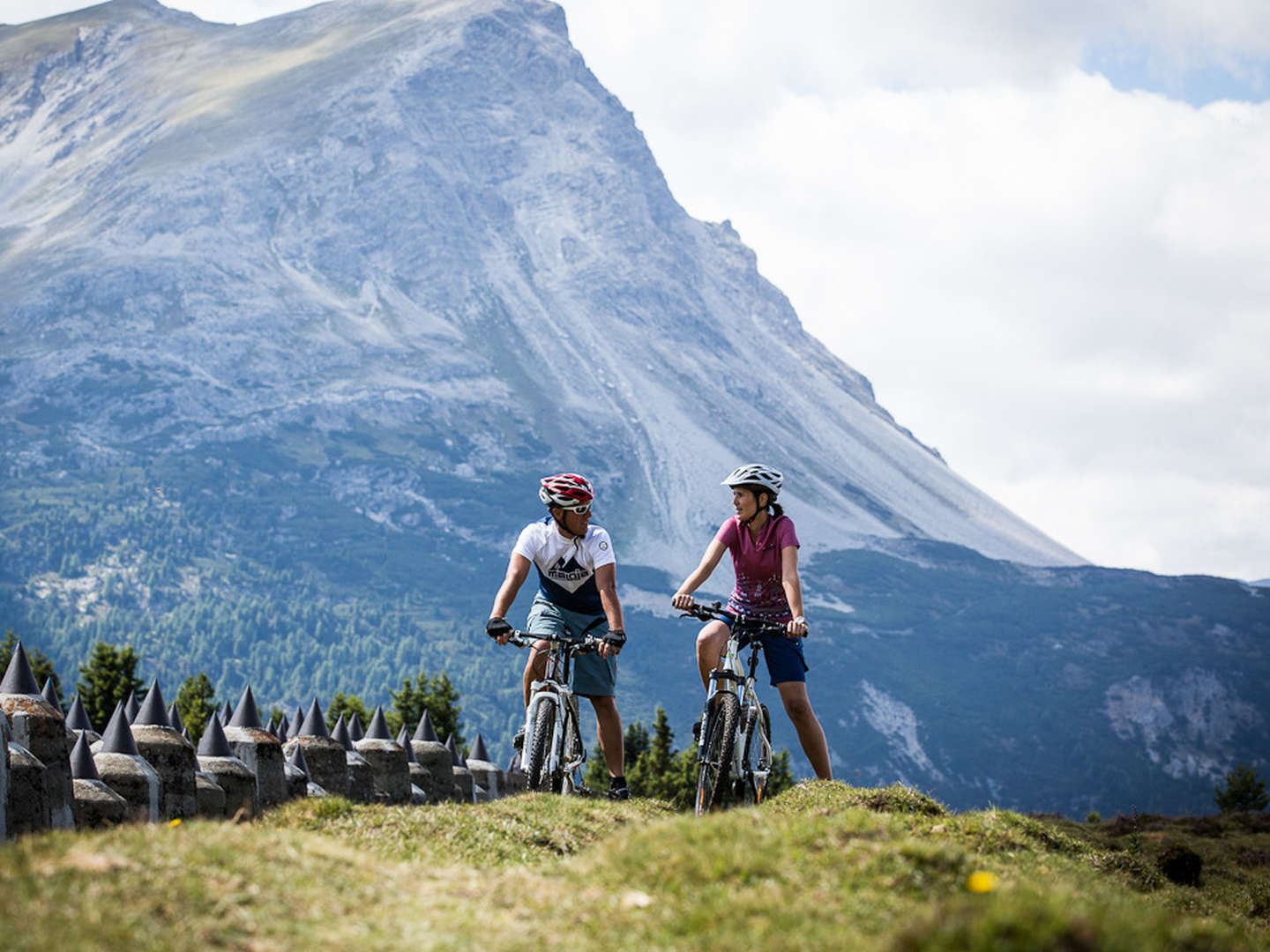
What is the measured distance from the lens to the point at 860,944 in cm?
598

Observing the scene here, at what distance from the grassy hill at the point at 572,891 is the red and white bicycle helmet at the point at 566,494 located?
14.0 feet

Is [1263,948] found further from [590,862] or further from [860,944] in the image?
[590,862]

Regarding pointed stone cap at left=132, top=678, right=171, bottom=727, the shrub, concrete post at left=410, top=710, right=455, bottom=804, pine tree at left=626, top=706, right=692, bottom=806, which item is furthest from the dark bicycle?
pine tree at left=626, top=706, right=692, bottom=806

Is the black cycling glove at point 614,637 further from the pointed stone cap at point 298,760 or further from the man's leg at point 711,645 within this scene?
the pointed stone cap at point 298,760

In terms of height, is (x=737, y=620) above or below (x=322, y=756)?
above

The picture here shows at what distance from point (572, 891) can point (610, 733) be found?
276 inches

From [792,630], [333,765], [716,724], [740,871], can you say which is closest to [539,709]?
[716,724]

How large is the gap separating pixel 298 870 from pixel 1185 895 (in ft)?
35.8

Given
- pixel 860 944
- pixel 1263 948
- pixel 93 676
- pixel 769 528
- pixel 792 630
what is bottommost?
pixel 93 676

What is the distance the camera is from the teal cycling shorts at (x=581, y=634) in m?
13.7

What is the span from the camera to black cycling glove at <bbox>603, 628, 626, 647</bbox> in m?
12.8

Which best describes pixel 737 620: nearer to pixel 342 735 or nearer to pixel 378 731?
pixel 342 735

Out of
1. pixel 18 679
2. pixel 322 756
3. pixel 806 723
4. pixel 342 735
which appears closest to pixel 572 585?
pixel 806 723

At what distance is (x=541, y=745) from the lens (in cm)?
1315
